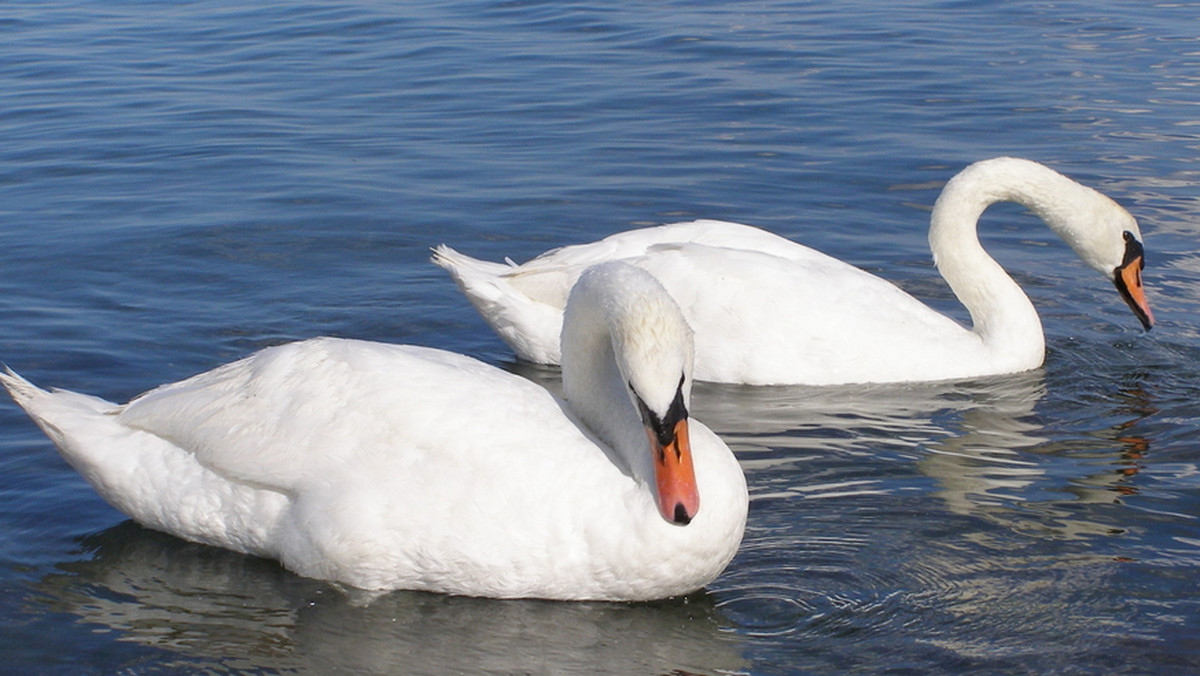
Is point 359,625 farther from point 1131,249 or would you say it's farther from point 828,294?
point 1131,249

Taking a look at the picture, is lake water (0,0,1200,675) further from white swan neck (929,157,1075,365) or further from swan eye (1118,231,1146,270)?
white swan neck (929,157,1075,365)

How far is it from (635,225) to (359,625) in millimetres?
5879

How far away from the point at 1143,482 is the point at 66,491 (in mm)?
4491

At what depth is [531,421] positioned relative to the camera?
221 inches

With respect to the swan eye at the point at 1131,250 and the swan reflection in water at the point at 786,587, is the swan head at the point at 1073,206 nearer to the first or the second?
the swan eye at the point at 1131,250

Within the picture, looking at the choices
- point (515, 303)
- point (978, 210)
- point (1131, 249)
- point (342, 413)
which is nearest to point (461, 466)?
point (342, 413)

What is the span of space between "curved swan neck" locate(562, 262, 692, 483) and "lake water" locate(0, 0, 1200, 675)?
2.12ft

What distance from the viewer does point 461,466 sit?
17.9 feet

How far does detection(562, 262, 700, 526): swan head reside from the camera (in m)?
4.93

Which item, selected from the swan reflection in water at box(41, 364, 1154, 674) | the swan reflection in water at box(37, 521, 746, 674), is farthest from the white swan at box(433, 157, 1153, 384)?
the swan reflection in water at box(37, 521, 746, 674)

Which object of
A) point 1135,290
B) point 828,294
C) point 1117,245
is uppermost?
point 1117,245

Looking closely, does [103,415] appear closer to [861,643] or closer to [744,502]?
[744,502]

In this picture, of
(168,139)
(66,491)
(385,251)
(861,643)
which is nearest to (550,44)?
(168,139)

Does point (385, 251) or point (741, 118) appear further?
point (741, 118)
